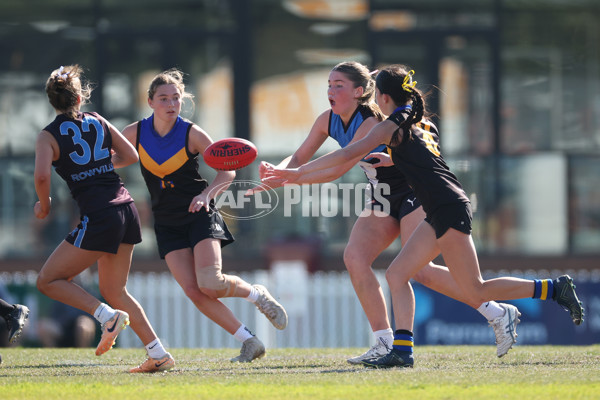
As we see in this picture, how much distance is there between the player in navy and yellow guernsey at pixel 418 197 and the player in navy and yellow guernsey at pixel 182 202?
105 cm

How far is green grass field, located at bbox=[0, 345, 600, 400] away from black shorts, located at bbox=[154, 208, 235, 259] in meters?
0.87

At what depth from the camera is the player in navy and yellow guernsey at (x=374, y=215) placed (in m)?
7.24

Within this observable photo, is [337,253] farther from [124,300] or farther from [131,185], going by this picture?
[124,300]

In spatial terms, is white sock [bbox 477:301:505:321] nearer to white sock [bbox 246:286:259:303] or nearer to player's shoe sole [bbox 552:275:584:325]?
player's shoe sole [bbox 552:275:584:325]

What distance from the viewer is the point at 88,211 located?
22.7 feet

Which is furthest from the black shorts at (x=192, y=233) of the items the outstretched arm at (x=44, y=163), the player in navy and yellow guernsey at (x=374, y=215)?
the outstretched arm at (x=44, y=163)

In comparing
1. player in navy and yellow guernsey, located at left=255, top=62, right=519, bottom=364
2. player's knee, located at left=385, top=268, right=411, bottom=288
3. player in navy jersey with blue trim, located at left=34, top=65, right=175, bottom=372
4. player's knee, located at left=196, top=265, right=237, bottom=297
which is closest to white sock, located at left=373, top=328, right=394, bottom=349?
player in navy and yellow guernsey, located at left=255, top=62, right=519, bottom=364

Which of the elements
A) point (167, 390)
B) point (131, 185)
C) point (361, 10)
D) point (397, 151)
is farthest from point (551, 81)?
point (167, 390)

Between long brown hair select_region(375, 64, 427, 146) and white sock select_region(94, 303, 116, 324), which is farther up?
long brown hair select_region(375, 64, 427, 146)

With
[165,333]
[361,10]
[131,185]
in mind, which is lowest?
[165,333]

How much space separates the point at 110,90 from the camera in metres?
15.5

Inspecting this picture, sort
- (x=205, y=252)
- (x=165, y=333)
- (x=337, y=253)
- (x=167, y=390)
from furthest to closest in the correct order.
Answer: (x=337, y=253)
(x=165, y=333)
(x=205, y=252)
(x=167, y=390)

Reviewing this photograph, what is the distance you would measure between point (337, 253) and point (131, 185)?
322 centimetres

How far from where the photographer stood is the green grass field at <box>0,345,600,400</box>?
575 centimetres
